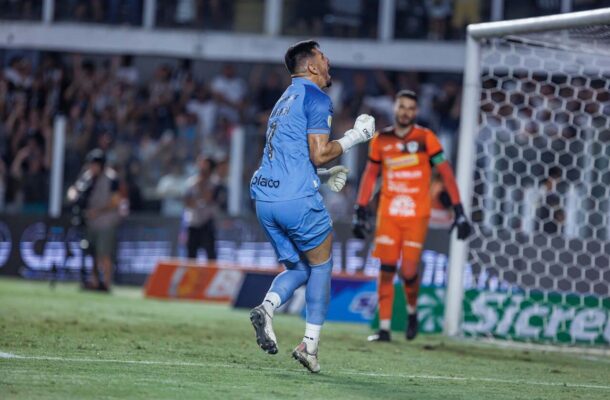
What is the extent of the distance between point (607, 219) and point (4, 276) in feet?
32.0

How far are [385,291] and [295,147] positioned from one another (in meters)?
3.83

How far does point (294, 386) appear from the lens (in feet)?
23.3

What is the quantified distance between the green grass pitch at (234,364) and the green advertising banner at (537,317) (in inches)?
19.8

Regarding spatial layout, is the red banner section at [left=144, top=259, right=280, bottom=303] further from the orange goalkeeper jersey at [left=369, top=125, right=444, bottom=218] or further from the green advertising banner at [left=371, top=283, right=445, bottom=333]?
the orange goalkeeper jersey at [left=369, top=125, right=444, bottom=218]

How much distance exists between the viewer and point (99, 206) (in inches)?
703

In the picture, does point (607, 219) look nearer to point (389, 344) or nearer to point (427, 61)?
point (389, 344)

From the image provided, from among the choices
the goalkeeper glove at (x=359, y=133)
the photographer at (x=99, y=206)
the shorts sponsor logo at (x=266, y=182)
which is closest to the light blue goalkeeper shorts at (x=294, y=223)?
the shorts sponsor logo at (x=266, y=182)

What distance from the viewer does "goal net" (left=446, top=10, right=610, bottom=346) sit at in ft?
39.1

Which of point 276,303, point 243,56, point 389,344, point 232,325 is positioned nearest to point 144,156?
point 243,56

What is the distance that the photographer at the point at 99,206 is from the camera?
58.5 feet

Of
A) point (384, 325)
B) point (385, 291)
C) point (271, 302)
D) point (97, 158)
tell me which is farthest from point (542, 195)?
point (271, 302)

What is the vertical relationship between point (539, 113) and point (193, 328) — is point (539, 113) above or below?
above

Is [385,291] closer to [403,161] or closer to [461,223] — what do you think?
[461,223]

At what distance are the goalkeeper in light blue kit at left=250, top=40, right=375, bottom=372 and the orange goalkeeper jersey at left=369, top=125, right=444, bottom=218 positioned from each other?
3303 mm
